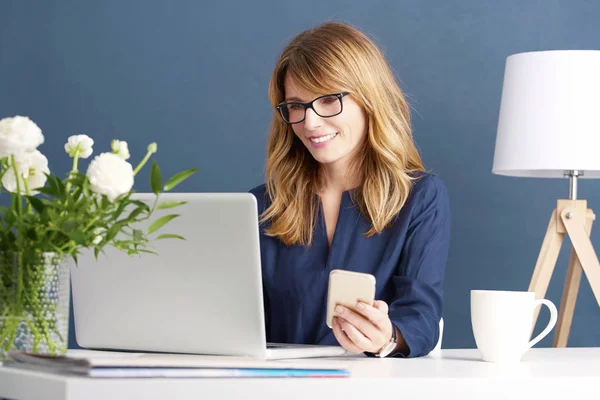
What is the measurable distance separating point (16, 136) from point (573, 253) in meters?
2.17

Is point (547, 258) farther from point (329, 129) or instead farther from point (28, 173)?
point (28, 173)

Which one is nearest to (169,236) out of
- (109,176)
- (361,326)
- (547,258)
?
(109,176)

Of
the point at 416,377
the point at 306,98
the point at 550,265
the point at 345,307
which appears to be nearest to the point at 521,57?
the point at 550,265

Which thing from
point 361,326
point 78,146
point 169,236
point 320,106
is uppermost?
point 320,106

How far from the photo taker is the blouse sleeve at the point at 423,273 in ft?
5.45

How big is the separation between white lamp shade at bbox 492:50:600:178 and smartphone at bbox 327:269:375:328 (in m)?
1.31

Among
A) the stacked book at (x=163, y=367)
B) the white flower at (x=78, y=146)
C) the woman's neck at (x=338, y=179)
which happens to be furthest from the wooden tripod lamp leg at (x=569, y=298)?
the white flower at (x=78, y=146)

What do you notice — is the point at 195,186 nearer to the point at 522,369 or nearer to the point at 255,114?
the point at 255,114

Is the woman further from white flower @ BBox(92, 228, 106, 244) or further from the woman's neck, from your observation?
white flower @ BBox(92, 228, 106, 244)

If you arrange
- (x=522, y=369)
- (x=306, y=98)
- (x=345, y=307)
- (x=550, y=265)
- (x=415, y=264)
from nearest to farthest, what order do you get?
(x=522, y=369) < (x=345, y=307) < (x=415, y=264) < (x=306, y=98) < (x=550, y=265)

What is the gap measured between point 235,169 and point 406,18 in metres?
0.86

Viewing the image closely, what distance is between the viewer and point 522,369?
135cm

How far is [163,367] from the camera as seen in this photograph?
1044 mm

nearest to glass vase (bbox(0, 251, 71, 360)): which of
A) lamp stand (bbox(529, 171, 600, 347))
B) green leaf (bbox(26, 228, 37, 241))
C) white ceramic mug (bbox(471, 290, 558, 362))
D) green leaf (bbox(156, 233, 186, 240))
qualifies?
green leaf (bbox(26, 228, 37, 241))
